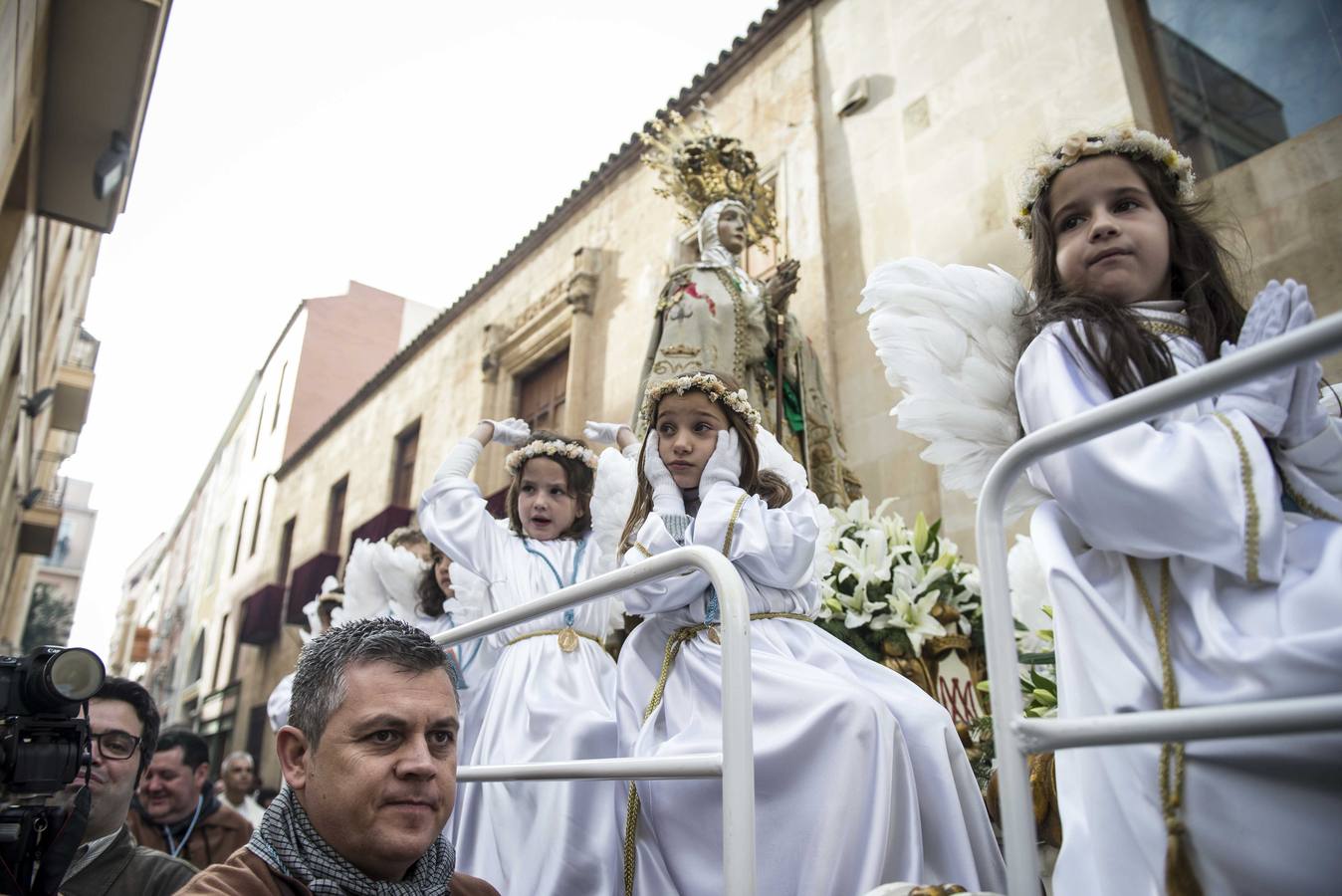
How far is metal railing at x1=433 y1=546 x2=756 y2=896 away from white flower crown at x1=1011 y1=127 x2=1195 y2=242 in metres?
1.17

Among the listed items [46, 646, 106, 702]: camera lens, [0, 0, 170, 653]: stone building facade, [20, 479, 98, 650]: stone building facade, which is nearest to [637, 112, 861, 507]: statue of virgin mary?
[46, 646, 106, 702]: camera lens

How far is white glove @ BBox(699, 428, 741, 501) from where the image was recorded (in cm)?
275

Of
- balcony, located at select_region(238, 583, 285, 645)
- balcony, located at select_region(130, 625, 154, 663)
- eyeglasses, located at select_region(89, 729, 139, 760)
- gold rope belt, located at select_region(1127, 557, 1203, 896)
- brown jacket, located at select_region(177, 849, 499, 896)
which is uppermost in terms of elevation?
balcony, located at select_region(130, 625, 154, 663)

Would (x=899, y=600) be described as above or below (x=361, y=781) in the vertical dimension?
above

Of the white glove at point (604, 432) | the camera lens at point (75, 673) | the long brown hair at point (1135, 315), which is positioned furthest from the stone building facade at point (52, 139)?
the long brown hair at point (1135, 315)

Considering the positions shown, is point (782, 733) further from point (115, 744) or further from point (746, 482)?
point (115, 744)

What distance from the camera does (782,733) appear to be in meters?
2.08

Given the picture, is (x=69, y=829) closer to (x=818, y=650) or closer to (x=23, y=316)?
(x=818, y=650)

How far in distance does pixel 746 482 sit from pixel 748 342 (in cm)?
294

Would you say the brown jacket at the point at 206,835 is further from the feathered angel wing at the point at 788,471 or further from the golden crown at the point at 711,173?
the golden crown at the point at 711,173

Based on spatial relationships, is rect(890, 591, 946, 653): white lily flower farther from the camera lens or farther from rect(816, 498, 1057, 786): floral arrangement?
the camera lens

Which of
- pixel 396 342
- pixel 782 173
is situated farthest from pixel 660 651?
pixel 396 342

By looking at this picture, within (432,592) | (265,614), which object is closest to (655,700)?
(432,592)

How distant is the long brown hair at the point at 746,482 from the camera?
290 cm
